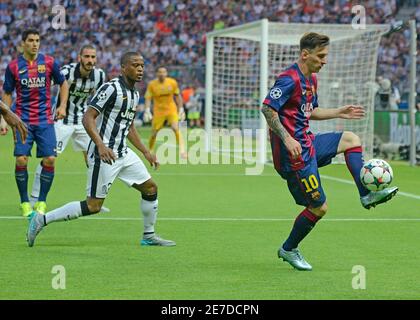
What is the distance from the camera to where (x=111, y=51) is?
41.4 meters

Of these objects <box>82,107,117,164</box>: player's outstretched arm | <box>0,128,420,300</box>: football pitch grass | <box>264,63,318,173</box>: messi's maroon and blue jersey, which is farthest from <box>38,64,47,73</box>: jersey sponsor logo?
<box>264,63,318,173</box>: messi's maroon and blue jersey

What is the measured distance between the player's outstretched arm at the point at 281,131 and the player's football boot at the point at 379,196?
33.5 inches

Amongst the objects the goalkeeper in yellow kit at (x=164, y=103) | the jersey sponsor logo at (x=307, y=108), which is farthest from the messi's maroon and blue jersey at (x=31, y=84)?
the goalkeeper in yellow kit at (x=164, y=103)

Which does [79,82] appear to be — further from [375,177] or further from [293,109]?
[375,177]

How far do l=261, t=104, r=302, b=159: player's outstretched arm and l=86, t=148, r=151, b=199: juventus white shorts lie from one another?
1.89 meters

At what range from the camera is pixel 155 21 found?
142 ft

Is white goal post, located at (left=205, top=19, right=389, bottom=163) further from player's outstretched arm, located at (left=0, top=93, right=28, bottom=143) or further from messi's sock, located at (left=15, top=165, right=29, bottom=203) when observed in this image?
player's outstretched arm, located at (left=0, top=93, right=28, bottom=143)

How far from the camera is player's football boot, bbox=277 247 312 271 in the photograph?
26.9 ft

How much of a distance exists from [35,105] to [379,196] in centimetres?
521

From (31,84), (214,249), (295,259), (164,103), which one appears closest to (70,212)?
(214,249)

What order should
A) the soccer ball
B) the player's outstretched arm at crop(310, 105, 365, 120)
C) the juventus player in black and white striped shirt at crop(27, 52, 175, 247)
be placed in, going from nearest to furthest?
the soccer ball → the player's outstretched arm at crop(310, 105, 365, 120) → the juventus player in black and white striped shirt at crop(27, 52, 175, 247)
